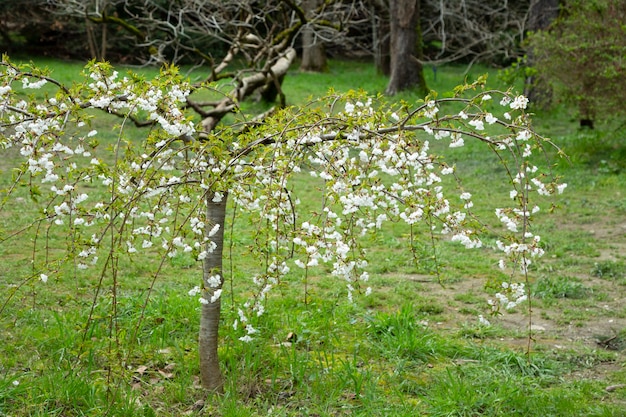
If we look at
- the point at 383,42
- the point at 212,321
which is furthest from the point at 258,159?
the point at 383,42

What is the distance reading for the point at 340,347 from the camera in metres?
4.58

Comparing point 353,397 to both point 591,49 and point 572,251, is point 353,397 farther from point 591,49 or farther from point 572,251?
point 591,49

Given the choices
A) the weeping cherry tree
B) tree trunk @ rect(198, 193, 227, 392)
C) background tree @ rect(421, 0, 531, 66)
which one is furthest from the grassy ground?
background tree @ rect(421, 0, 531, 66)

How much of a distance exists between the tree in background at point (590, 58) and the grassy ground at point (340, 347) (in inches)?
147

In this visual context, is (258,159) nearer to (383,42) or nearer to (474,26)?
(383,42)

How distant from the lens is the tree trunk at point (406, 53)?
1678 centimetres

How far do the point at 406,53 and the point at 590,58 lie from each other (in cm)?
710

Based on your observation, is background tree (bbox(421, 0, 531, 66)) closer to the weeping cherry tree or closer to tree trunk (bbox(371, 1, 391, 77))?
tree trunk (bbox(371, 1, 391, 77))

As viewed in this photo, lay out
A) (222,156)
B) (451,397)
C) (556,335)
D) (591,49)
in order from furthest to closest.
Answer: (591,49) → (556,335) → (451,397) → (222,156)

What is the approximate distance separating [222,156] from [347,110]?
0.66 meters

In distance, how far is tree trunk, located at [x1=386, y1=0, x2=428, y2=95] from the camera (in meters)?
16.8

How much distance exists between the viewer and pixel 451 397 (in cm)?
386

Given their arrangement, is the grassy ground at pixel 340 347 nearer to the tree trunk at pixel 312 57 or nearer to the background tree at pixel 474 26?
the background tree at pixel 474 26

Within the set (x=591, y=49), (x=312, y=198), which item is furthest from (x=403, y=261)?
(x=591, y=49)
